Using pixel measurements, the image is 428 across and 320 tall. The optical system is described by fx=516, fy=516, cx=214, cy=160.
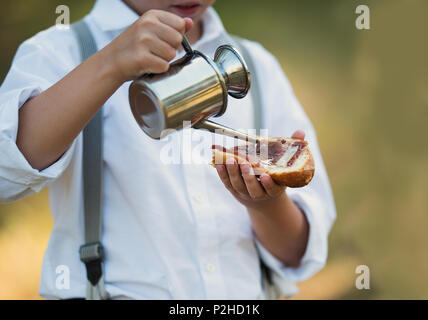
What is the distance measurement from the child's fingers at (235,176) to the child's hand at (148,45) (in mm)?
159

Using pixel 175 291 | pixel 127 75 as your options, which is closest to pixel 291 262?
pixel 175 291

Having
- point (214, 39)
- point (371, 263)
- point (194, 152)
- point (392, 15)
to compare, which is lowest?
point (371, 263)

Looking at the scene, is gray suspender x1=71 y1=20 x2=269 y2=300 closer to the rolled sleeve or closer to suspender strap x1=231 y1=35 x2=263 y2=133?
the rolled sleeve

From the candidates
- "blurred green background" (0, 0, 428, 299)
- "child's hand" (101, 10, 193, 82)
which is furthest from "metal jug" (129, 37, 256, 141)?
"blurred green background" (0, 0, 428, 299)

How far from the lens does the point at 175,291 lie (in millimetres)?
801

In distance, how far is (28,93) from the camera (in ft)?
2.28

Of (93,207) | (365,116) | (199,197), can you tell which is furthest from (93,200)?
(365,116)

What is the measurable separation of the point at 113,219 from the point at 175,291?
15 cm

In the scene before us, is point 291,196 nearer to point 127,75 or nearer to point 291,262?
point 291,262

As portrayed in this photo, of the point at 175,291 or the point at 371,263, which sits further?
the point at 371,263

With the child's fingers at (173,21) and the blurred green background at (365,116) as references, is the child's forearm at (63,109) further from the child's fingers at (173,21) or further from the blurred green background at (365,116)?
the blurred green background at (365,116)

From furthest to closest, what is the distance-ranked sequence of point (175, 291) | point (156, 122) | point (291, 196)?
point (291, 196) → point (175, 291) → point (156, 122)

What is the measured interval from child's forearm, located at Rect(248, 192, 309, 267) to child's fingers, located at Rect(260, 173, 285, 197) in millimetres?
97

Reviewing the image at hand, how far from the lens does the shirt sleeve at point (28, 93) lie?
657 mm
